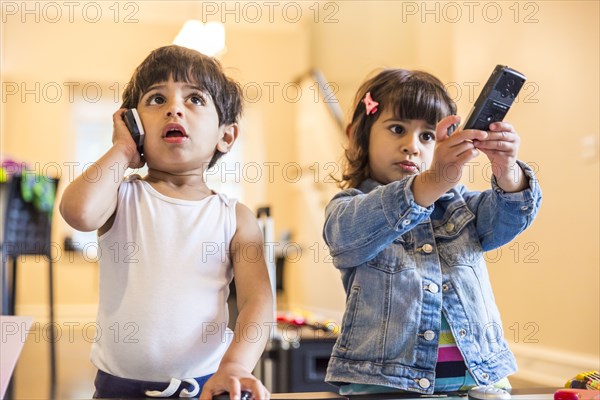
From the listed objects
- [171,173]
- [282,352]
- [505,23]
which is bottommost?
[282,352]

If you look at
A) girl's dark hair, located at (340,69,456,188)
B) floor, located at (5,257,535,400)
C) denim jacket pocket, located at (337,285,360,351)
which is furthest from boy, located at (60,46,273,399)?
floor, located at (5,257,535,400)

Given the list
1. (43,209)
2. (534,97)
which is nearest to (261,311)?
(534,97)

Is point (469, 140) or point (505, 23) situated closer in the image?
point (469, 140)

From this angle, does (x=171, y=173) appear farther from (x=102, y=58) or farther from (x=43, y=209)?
(x=102, y=58)

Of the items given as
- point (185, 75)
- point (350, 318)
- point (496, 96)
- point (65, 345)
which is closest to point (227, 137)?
point (185, 75)

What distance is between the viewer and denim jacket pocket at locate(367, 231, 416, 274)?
0.94 metres

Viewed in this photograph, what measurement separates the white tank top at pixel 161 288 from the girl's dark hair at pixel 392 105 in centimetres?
28

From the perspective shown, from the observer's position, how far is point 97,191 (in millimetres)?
812

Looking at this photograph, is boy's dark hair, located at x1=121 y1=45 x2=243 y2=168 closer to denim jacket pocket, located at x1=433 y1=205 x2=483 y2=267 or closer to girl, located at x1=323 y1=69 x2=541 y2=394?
girl, located at x1=323 y1=69 x2=541 y2=394

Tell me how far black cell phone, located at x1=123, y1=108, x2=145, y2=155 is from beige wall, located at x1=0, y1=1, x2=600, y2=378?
1.00 meters

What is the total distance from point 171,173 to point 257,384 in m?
0.37

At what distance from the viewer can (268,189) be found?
638 cm

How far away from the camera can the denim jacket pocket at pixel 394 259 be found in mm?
941

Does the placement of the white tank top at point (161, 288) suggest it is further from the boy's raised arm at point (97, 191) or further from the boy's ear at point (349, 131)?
the boy's ear at point (349, 131)
